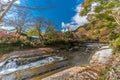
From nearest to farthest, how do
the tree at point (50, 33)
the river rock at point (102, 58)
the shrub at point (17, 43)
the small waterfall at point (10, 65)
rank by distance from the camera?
the river rock at point (102, 58), the small waterfall at point (10, 65), the shrub at point (17, 43), the tree at point (50, 33)

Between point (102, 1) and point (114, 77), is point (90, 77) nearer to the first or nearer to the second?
point (114, 77)

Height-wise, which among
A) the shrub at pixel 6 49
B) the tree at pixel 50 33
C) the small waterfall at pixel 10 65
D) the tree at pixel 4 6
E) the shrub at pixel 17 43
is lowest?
the small waterfall at pixel 10 65

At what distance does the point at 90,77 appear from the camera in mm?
8797

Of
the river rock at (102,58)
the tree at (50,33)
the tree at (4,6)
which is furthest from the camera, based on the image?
the tree at (50,33)

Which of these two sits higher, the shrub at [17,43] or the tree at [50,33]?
the tree at [50,33]

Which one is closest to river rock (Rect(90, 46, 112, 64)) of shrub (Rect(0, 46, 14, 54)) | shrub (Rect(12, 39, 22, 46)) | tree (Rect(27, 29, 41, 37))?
shrub (Rect(0, 46, 14, 54))

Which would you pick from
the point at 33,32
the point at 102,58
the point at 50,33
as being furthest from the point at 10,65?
the point at 50,33

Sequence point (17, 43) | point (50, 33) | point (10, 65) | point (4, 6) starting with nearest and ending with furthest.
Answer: point (4, 6) < point (10, 65) < point (17, 43) < point (50, 33)

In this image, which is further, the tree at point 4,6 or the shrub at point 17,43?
the shrub at point 17,43

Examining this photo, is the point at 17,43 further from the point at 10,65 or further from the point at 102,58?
the point at 102,58

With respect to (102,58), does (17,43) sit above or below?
above

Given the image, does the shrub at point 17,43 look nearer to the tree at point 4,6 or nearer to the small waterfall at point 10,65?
the small waterfall at point 10,65

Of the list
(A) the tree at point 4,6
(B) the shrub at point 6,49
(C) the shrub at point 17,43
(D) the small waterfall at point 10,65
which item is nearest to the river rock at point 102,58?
(D) the small waterfall at point 10,65

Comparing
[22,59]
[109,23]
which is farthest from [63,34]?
[109,23]
